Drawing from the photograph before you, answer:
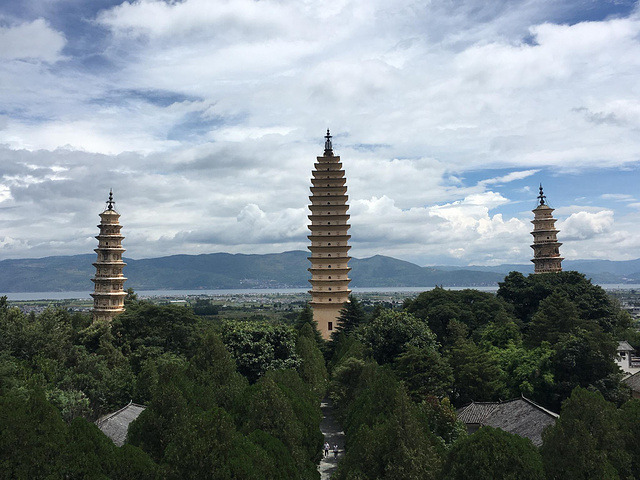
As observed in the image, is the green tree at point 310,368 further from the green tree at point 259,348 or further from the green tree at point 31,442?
the green tree at point 31,442

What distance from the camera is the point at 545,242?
65625 millimetres

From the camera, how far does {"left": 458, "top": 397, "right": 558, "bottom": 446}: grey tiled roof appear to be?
992 inches

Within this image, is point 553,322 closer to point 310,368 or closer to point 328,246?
point 310,368

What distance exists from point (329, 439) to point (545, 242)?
1631 inches

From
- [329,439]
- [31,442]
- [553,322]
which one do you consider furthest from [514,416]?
[31,442]

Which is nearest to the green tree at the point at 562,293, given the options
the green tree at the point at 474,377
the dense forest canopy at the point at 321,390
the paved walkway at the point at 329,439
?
the dense forest canopy at the point at 321,390

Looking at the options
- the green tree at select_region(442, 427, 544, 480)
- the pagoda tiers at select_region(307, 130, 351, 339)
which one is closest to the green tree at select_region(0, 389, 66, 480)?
the green tree at select_region(442, 427, 544, 480)

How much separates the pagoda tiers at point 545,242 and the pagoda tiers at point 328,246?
2192 cm

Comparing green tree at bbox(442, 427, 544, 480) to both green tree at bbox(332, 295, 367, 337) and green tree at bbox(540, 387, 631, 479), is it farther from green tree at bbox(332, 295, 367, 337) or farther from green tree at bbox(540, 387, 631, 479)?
green tree at bbox(332, 295, 367, 337)

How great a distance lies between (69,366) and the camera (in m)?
38.7

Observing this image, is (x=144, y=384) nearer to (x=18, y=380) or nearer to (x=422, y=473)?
(x=18, y=380)

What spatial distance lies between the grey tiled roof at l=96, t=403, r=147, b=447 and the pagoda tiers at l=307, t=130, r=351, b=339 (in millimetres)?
32136

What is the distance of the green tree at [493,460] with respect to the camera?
1518 cm

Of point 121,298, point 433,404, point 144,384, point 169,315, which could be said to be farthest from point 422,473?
point 121,298
